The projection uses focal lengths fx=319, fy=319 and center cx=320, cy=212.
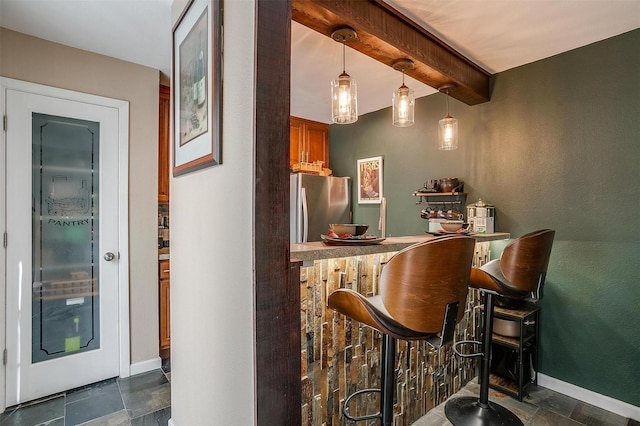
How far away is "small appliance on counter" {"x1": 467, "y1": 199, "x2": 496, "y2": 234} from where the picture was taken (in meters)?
2.62

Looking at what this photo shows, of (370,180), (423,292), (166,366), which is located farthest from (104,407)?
(370,180)

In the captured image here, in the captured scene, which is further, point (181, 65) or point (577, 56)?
point (577, 56)

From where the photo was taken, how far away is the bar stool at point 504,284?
1792 millimetres

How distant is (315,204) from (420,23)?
7.24 feet

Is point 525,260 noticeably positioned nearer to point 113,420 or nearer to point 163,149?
point 113,420

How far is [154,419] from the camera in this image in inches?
81.1

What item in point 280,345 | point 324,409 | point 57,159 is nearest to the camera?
point 280,345

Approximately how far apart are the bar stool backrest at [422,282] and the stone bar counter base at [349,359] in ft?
1.27

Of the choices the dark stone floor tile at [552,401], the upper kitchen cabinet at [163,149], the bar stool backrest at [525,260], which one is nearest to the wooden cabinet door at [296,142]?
the upper kitchen cabinet at [163,149]

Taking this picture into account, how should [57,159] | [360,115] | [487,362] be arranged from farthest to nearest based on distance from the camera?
[360,115] < [57,159] < [487,362]

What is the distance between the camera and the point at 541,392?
2457 mm

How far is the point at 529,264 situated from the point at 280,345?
4.93 ft

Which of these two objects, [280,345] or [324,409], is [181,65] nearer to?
[280,345]

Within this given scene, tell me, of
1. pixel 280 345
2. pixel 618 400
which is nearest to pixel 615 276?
pixel 618 400
